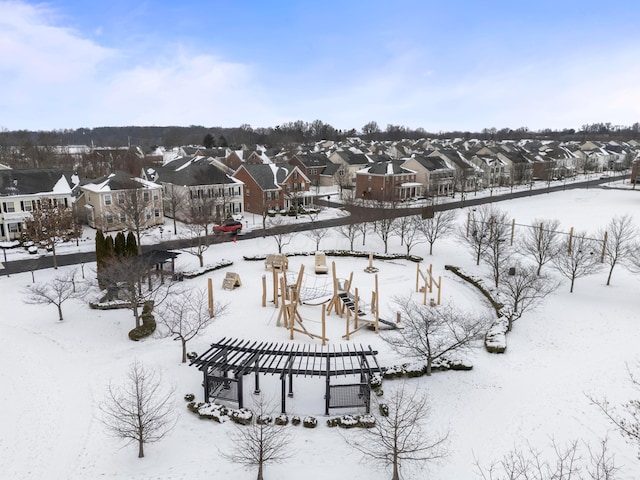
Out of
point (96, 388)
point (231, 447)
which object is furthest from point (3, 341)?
point (231, 447)

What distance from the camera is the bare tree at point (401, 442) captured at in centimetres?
1525

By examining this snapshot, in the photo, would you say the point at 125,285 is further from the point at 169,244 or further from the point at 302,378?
the point at 169,244

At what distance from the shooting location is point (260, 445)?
14797 mm

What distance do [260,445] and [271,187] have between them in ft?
166

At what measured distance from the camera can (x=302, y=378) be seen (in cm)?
2191

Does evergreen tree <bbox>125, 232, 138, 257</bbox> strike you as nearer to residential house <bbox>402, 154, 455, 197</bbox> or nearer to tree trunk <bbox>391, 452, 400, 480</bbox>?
tree trunk <bbox>391, 452, 400, 480</bbox>

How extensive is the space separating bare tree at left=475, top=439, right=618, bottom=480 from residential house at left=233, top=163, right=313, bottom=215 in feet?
161

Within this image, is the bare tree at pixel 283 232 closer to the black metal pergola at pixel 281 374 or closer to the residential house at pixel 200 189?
the residential house at pixel 200 189

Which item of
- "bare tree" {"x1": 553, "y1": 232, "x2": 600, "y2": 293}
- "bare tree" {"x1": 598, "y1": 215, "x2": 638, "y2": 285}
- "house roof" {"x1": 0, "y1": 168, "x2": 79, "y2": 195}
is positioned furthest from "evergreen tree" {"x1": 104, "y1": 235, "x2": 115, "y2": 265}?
"bare tree" {"x1": 598, "y1": 215, "x2": 638, "y2": 285}

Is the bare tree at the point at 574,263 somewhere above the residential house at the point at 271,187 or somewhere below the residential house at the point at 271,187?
below

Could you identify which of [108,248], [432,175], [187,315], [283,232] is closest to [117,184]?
[283,232]

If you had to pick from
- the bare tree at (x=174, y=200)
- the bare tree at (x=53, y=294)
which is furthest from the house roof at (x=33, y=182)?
the bare tree at (x=53, y=294)

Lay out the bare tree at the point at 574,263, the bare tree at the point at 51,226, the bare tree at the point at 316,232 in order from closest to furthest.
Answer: the bare tree at the point at 574,263
the bare tree at the point at 51,226
the bare tree at the point at 316,232

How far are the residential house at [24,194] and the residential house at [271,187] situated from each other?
22165 millimetres
